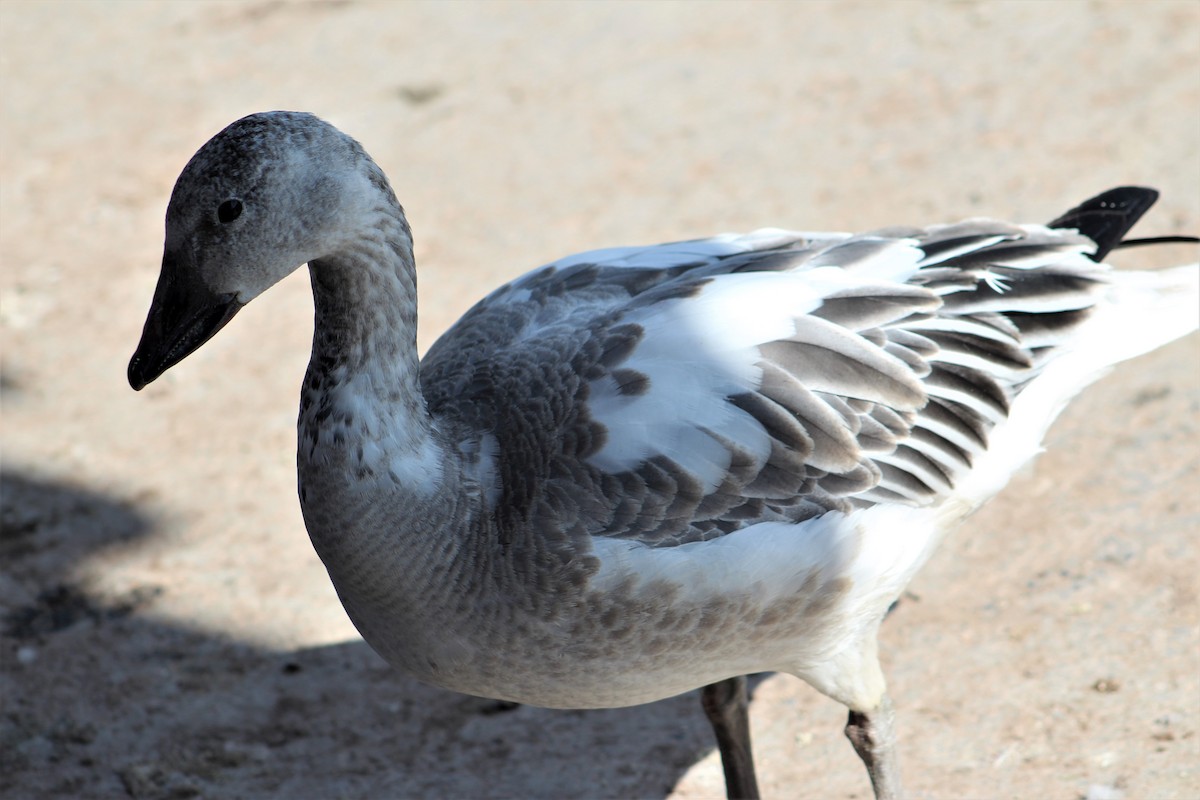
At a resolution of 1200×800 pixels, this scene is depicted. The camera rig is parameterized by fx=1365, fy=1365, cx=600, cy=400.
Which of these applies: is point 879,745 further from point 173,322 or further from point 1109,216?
point 173,322

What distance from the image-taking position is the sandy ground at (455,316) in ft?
12.2

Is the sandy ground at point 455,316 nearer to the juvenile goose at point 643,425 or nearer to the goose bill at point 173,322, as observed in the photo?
the juvenile goose at point 643,425

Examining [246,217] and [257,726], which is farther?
[257,726]

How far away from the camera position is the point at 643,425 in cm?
292

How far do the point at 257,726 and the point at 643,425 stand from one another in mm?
1751

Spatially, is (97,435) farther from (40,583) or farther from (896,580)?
(896,580)

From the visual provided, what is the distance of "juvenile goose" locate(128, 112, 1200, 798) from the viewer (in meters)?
2.68

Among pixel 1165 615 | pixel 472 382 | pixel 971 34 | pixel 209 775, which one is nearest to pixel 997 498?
pixel 1165 615

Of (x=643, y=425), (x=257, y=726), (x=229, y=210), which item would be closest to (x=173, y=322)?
(x=229, y=210)

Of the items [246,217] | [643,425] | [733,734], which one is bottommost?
[733,734]

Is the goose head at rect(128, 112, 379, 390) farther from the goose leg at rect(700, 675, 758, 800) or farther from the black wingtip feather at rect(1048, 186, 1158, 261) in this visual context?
the black wingtip feather at rect(1048, 186, 1158, 261)

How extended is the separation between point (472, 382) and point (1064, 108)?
148 inches

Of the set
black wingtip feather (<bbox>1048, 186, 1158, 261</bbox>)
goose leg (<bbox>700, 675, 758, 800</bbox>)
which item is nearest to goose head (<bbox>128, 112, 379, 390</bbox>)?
goose leg (<bbox>700, 675, 758, 800</bbox>)

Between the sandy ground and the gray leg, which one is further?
the sandy ground
